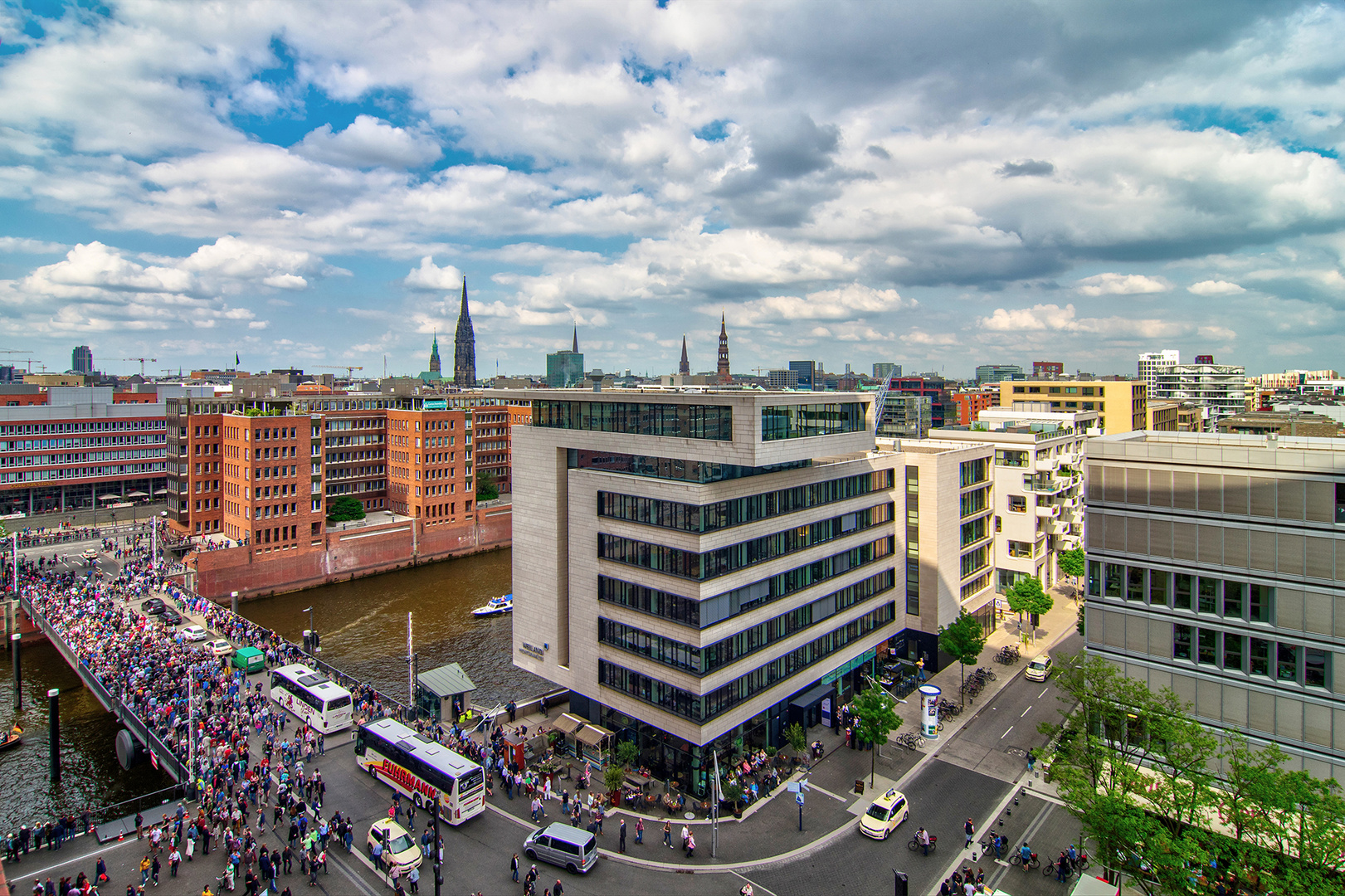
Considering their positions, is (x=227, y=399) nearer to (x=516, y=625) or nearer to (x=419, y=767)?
(x=516, y=625)

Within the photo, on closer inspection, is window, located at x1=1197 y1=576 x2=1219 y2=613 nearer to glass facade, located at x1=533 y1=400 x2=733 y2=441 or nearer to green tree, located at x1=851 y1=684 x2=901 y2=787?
green tree, located at x1=851 y1=684 x2=901 y2=787

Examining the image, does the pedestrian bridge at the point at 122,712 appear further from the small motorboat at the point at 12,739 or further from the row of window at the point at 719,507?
the row of window at the point at 719,507

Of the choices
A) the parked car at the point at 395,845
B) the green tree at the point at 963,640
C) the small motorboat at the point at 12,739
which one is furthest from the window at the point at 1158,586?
the small motorboat at the point at 12,739

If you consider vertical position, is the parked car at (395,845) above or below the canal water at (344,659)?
above

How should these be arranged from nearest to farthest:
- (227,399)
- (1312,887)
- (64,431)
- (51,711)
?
(1312,887), (51,711), (227,399), (64,431)

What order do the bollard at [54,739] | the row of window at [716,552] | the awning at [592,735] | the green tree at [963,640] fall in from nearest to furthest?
the row of window at [716,552] < the awning at [592,735] < the bollard at [54,739] < the green tree at [963,640]

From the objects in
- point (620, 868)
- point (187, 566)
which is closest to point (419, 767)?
point (620, 868)

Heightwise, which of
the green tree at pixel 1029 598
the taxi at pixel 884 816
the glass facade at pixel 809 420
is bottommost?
the taxi at pixel 884 816
